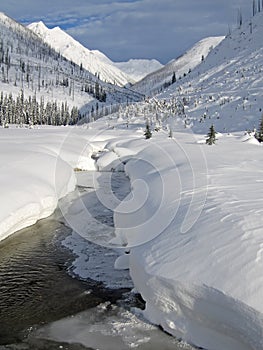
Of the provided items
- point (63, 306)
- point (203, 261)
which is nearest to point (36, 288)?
point (63, 306)

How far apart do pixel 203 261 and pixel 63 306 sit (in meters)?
4.13

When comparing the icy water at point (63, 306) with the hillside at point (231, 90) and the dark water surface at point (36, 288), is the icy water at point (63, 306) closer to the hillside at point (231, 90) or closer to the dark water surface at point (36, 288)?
the dark water surface at point (36, 288)

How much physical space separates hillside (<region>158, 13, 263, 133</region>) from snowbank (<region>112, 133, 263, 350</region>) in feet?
125

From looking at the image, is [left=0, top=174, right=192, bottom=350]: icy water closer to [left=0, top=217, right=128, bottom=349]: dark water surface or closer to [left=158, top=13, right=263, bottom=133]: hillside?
[left=0, top=217, right=128, bottom=349]: dark water surface

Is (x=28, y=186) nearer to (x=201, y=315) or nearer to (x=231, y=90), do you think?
(x=201, y=315)

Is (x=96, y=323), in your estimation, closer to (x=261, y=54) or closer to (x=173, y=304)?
(x=173, y=304)

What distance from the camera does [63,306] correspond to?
1123 centimetres

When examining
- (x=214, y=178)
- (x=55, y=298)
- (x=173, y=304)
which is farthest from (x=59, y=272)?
(x=214, y=178)

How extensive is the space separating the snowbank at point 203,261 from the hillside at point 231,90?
3823 cm

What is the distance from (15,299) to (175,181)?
31.0 feet

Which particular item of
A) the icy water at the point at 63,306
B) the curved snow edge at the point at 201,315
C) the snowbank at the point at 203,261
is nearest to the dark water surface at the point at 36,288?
the icy water at the point at 63,306

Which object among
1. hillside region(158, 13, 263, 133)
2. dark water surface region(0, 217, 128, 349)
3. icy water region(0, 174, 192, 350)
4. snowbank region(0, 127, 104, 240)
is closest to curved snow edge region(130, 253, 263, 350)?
icy water region(0, 174, 192, 350)

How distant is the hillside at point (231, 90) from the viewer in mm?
55344

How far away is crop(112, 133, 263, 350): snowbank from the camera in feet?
28.3
